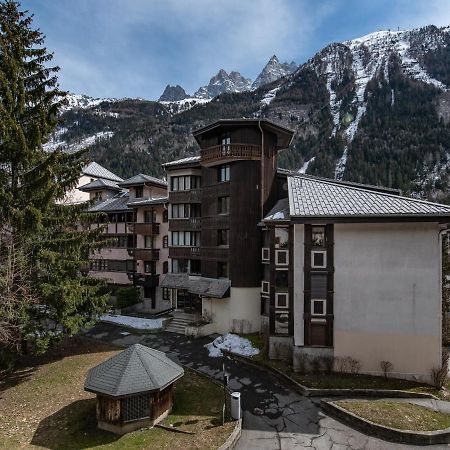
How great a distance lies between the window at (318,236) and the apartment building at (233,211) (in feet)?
26.4

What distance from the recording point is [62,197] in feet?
70.4

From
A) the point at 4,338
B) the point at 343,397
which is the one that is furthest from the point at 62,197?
the point at 343,397

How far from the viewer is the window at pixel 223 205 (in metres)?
29.6

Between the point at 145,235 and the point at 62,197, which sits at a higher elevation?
the point at 62,197

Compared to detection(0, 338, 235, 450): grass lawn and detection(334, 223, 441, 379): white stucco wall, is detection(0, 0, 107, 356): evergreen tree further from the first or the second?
detection(334, 223, 441, 379): white stucco wall

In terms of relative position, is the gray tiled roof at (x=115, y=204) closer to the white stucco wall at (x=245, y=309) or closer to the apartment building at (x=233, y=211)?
the apartment building at (x=233, y=211)

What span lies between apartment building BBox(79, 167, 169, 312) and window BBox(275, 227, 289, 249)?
16615 mm


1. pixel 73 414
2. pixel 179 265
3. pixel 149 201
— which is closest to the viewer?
pixel 73 414

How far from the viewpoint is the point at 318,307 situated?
20.2 metres

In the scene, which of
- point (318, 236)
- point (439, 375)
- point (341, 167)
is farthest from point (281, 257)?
point (341, 167)

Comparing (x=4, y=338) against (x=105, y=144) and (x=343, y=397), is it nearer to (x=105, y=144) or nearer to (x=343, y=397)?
(x=343, y=397)

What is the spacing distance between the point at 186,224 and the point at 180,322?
959 cm

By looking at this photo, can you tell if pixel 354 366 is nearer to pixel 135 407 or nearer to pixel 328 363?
pixel 328 363

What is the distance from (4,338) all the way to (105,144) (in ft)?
463
